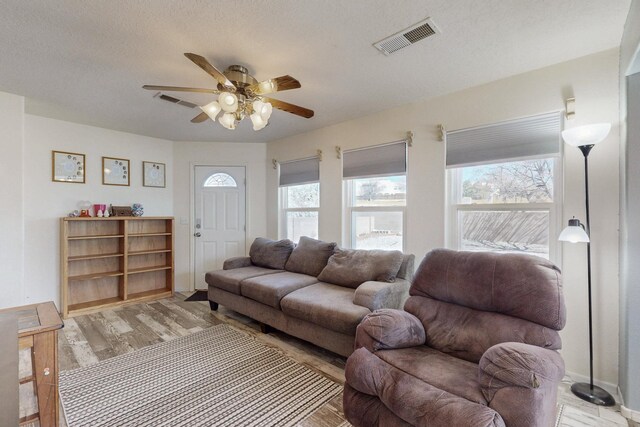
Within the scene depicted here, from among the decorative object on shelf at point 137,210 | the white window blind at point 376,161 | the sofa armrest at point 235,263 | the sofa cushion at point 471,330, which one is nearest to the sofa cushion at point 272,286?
the sofa armrest at point 235,263

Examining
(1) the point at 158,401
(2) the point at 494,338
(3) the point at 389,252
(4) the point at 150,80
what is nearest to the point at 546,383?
(2) the point at 494,338

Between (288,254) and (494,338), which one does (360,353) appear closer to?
(494,338)

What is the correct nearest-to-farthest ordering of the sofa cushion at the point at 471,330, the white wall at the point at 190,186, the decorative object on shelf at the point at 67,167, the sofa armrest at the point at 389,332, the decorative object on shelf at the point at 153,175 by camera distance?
the sofa cushion at the point at 471,330 → the sofa armrest at the point at 389,332 → the decorative object on shelf at the point at 67,167 → the decorative object on shelf at the point at 153,175 → the white wall at the point at 190,186

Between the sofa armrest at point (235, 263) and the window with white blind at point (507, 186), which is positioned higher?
the window with white blind at point (507, 186)

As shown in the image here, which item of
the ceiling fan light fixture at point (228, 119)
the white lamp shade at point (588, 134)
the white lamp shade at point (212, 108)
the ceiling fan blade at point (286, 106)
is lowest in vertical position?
the white lamp shade at point (588, 134)

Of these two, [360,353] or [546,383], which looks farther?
[360,353]

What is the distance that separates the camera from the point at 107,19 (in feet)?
5.66

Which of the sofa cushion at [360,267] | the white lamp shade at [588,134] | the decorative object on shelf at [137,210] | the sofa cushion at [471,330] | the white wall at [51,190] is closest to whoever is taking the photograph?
the sofa cushion at [471,330]

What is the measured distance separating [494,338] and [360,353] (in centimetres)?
80

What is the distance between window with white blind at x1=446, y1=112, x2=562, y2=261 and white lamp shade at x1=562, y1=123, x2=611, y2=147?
394 millimetres

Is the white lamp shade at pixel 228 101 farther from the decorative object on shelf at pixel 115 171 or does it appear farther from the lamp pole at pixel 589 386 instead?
the decorative object on shelf at pixel 115 171

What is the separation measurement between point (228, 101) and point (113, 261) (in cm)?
349

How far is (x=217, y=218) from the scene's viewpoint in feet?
15.3

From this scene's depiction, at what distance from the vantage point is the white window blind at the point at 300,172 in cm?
405
